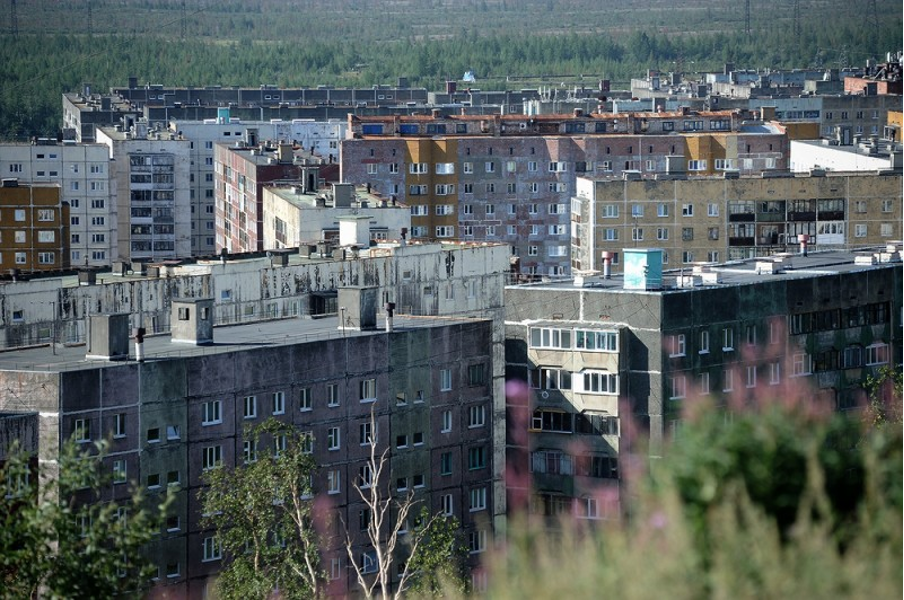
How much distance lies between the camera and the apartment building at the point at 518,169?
106 meters

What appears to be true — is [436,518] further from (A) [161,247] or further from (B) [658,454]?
(A) [161,247]

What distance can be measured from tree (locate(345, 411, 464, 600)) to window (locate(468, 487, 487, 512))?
5.77ft

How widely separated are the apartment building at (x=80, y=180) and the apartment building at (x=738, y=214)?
27.5 metres

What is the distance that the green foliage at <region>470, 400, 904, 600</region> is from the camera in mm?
19234

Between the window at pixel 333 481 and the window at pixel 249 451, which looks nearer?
the window at pixel 249 451

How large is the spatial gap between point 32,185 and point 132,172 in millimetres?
18679

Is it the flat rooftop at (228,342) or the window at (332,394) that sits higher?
the flat rooftop at (228,342)

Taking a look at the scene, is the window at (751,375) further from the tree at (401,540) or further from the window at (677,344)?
the tree at (401,540)

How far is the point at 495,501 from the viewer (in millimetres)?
52594

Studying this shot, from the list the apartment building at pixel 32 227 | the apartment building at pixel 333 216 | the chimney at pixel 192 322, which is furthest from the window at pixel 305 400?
the apartment building at pixel 32 227

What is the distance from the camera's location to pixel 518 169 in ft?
352

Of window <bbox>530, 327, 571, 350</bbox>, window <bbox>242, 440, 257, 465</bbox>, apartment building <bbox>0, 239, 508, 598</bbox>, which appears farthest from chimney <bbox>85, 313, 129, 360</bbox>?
window <bbox>530, 327, 571, 350</bbox>

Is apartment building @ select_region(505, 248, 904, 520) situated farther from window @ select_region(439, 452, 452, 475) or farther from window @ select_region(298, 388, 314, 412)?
window @ select_region(298, 388, 314, 412)

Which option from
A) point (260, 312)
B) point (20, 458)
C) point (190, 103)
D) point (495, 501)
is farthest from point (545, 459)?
point (190, 103)
